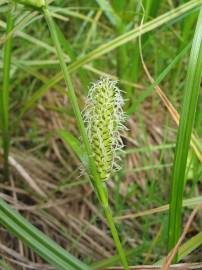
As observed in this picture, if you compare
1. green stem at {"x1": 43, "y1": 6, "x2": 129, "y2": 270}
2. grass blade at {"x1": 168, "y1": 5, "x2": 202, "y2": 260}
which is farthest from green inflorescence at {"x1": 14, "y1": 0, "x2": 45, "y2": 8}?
grass blade at {"x1": 168, "y1": 5, "x2": 202, "y2": 260}

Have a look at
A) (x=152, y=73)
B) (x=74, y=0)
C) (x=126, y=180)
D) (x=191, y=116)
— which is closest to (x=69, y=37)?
(x=74, y=0)

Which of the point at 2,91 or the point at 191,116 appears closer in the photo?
the point at 191,116

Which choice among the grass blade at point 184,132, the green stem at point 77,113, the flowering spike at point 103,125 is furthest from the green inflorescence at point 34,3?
the grass blade at point 184,132

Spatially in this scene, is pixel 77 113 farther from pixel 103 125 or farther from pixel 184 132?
pixel 184 132

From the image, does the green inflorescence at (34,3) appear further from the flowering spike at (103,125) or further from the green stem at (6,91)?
the green stem at (6,91)

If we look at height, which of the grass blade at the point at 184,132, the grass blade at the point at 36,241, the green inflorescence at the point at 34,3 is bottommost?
the grass blade at the point at 36,241

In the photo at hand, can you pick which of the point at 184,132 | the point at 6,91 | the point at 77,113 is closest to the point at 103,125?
the point at 77,113

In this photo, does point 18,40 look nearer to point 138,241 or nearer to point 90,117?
point 138,241

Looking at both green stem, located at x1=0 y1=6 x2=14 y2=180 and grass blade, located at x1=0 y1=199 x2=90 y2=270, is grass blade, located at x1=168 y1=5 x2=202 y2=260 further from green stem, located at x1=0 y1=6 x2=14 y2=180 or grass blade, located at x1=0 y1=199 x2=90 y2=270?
green stem, located at x1=0 y1=6 x2=14 y2=180
